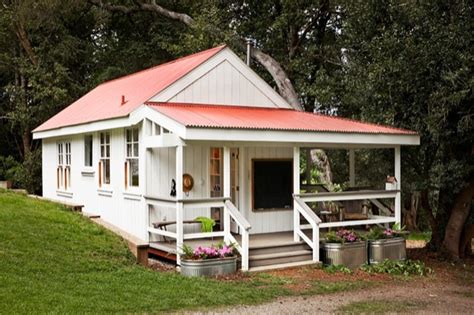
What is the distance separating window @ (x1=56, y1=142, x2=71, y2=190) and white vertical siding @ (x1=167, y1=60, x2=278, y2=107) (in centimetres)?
601

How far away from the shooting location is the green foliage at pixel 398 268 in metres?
11.4

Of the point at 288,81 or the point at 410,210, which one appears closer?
the point at 288,81

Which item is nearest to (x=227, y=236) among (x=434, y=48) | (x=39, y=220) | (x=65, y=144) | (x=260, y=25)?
(x=39, y=220)

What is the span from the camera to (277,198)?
1356cm

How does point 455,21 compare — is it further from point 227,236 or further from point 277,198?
point 227,236

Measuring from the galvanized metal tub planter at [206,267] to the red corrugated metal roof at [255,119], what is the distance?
247 cm

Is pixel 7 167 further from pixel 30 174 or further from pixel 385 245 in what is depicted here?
pixel 385 245

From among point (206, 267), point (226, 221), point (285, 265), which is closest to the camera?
point (206, 267)

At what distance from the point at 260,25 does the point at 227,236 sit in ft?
40.8

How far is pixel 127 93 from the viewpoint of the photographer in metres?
15.1

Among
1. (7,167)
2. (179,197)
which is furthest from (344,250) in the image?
(7,167)

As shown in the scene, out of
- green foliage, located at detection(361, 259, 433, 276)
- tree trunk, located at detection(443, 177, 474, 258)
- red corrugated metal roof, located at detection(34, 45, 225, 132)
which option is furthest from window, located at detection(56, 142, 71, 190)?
tree trunk, located at detection(443, 177, 474, 258)

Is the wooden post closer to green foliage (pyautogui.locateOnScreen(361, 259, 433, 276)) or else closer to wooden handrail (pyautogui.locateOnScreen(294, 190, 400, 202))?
wooden handrail (pyautogui.locateOnScreen(294, 190, 400, 202))

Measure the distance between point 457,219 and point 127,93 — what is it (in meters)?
9.15
